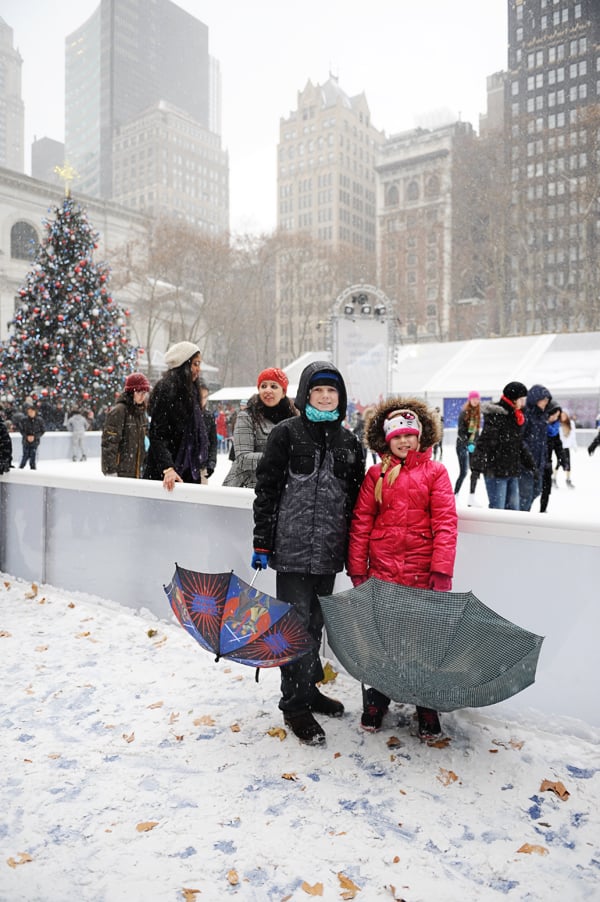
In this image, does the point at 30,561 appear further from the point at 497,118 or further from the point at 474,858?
the point at 497,118

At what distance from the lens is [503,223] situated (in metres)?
20.3

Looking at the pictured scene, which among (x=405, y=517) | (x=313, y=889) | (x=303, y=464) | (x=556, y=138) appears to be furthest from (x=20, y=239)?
(x=313, y=889)

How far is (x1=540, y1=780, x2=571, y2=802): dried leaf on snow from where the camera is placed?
95.6 inches

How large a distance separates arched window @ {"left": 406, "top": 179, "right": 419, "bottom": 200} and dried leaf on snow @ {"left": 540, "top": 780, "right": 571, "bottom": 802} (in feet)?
199

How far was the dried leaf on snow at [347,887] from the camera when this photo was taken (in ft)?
6.24

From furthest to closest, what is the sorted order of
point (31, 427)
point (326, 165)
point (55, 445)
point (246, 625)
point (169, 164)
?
1. point (326, 165)
2. point (169, 164)
3. point (55, 445)
4. point (31, 427)
5. point (246, 625)

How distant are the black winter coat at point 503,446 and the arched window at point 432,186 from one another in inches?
1889

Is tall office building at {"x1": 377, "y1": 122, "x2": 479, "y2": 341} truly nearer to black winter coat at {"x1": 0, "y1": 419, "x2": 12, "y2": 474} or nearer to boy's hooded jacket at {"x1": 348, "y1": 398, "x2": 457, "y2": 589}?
black winter coat at {"x1": 0, "y1": 419, "x2": 12, "y2": 474}

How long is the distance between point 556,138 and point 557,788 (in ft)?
32.7

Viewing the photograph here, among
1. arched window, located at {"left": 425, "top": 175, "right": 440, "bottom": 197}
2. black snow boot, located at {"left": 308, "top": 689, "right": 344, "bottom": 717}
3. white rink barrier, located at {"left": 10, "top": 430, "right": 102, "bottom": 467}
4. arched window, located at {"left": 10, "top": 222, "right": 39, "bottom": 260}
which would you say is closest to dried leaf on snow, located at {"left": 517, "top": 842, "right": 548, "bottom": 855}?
black snow boot, located at {"left": 308, "top": 689, "right": 344, "bottom": 717}

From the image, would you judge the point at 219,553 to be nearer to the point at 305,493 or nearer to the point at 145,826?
the point at 305,493

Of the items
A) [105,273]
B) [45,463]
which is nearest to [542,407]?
[45,463]

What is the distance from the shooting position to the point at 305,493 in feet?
9.30

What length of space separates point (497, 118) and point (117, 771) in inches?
430
